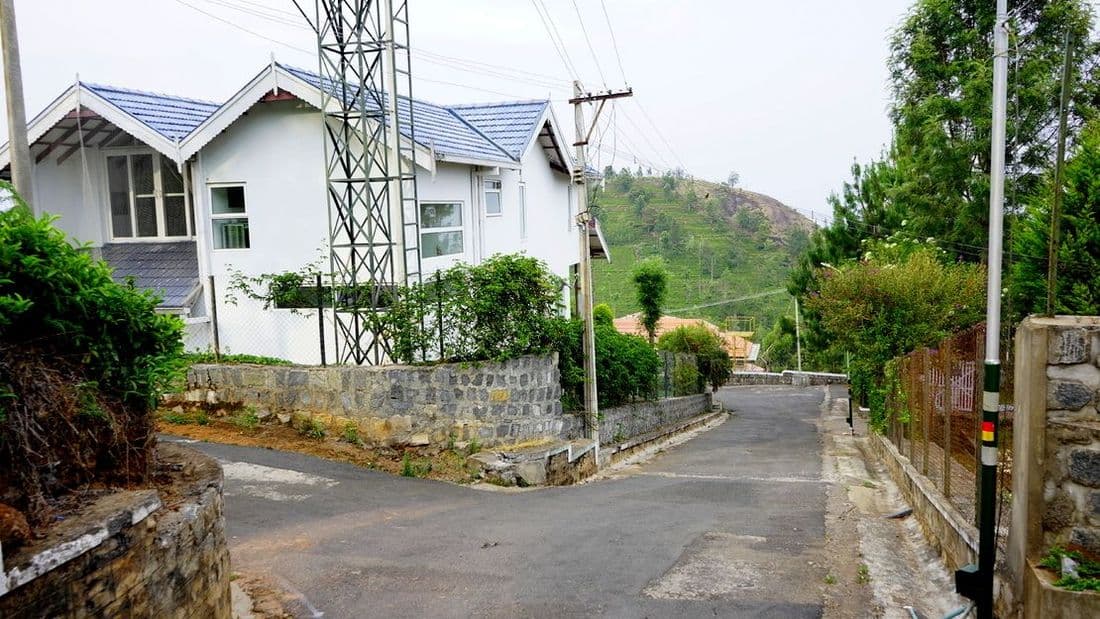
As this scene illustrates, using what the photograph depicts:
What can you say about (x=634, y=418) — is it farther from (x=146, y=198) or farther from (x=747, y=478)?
(x=146, y=198)

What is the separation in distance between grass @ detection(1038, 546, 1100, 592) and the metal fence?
646 millimetres

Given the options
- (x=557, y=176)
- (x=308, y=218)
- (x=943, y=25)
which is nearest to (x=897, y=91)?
(x=943, y=25)

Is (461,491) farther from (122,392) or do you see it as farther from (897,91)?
(897,91)

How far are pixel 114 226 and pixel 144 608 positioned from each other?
1434 cm

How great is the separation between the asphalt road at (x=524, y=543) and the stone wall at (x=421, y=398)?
896 millimetres

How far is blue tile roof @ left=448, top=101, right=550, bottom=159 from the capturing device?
19500 millimetres

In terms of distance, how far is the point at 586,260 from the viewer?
1445 cm

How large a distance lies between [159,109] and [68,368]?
1334 centimetres

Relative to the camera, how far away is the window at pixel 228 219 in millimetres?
15789

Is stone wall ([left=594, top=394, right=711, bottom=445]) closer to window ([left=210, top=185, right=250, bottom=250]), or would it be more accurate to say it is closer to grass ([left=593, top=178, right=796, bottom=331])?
window ([left=210, top=185, right=250, bottom=250])

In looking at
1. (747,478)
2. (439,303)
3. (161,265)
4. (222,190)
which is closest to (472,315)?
(439,303)

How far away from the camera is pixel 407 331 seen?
12.5m

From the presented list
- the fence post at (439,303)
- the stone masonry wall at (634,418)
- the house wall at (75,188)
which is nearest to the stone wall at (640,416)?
the stone masonry wall at (634,418)

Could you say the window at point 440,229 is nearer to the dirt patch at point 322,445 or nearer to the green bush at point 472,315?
the green bush at point 472,315
